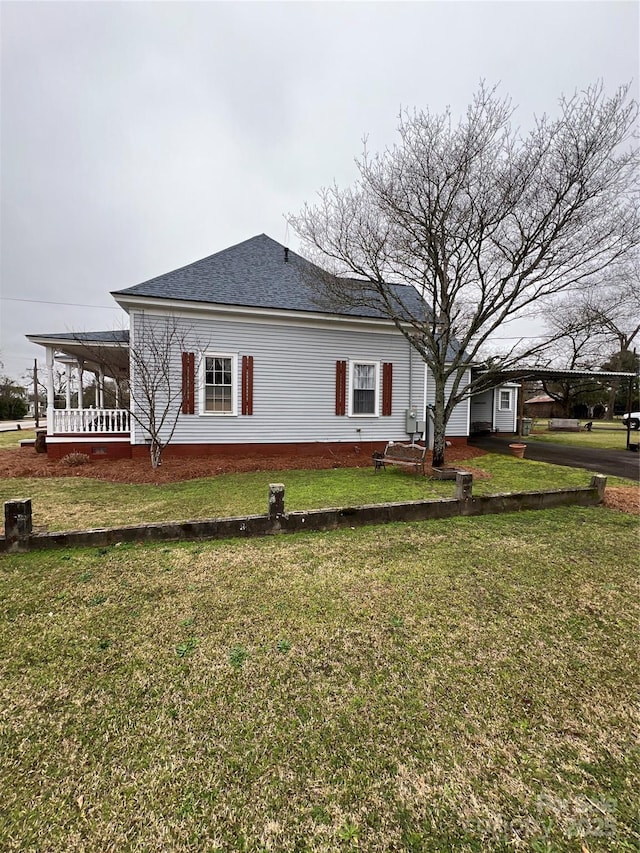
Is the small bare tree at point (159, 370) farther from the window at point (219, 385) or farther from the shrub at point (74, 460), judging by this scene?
the shrub at point (74, 460)

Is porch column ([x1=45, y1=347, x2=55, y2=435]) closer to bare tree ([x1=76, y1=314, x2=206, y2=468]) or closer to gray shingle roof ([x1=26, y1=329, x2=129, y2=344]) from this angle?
gray shingle roof ([x1=26, y1=329, x2=129, y2=344])

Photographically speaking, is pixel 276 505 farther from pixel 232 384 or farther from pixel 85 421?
pixel 85 421

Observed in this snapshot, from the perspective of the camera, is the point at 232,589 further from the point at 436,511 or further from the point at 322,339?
the point at 322,339

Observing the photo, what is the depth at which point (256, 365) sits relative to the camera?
1064 cm

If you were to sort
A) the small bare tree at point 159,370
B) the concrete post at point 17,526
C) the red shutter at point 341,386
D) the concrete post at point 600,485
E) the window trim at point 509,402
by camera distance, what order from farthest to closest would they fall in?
the window trim at point 509,402, the red shutter at point 341,386, the small bare tree at point 159,370, the concrete post at point 600,485, the concrete post at point 17,526

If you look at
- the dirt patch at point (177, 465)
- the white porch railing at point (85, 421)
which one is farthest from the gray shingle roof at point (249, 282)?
the dirt patch at point (177, 465)

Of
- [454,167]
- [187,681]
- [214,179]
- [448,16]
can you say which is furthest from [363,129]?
[214,179]

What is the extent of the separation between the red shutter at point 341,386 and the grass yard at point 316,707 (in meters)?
7.92

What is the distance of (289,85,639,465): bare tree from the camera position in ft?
26.0

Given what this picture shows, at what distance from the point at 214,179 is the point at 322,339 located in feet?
44.8

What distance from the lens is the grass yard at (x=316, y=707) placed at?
1.50 meters

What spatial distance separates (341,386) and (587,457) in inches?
335

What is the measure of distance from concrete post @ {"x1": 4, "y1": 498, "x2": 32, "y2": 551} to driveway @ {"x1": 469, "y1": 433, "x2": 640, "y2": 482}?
37.5 feet

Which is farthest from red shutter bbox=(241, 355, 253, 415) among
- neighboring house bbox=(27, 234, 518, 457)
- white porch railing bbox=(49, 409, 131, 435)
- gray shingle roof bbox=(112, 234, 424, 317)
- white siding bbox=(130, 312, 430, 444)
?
white porch railing bbox=(49, 409, 131, 435)
